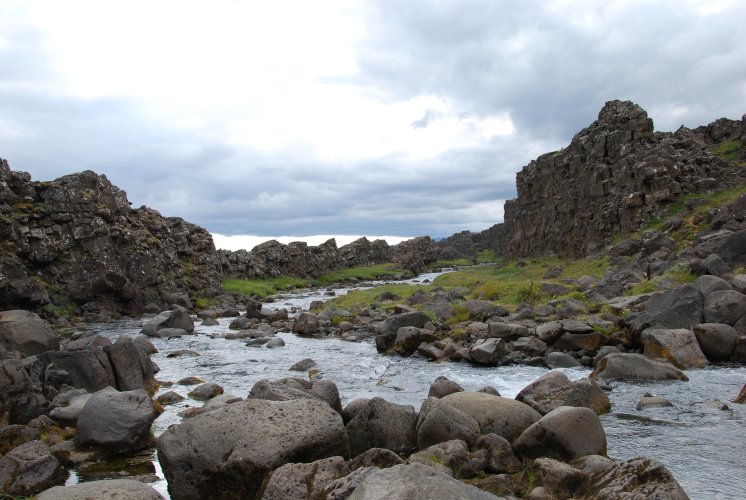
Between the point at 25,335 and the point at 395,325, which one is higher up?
the point at 25,335

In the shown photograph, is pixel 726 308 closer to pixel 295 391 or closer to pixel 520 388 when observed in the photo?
pixel 520 388

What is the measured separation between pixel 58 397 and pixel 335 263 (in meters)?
123

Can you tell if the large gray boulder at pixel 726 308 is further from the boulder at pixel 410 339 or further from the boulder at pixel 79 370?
the boulder at pixel 79 370

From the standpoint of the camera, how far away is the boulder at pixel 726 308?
77.2ft

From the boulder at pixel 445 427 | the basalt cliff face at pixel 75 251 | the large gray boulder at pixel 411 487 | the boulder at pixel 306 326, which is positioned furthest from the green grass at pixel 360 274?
the large gray boulder at pixel 411 487

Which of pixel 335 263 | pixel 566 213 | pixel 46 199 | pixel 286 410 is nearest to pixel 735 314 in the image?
pixel 286 410

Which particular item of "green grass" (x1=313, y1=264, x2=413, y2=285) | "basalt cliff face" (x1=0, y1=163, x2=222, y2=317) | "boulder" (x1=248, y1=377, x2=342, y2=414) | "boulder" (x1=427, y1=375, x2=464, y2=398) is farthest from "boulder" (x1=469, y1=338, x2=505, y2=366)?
"green grass" (x1=313, y1=264, x2=413, y2=285)

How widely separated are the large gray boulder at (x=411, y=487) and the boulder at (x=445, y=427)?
511 centimetres

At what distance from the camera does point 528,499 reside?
991 cm

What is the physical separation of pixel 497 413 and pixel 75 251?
177 feet

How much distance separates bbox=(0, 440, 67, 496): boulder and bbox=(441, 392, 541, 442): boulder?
940 centimetres

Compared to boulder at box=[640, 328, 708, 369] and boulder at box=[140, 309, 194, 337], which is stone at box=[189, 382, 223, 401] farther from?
boulder at box=[140, 309, 194, 337]

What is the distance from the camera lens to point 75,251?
55.6 meters

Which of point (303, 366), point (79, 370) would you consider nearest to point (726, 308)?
point (303, 366)
